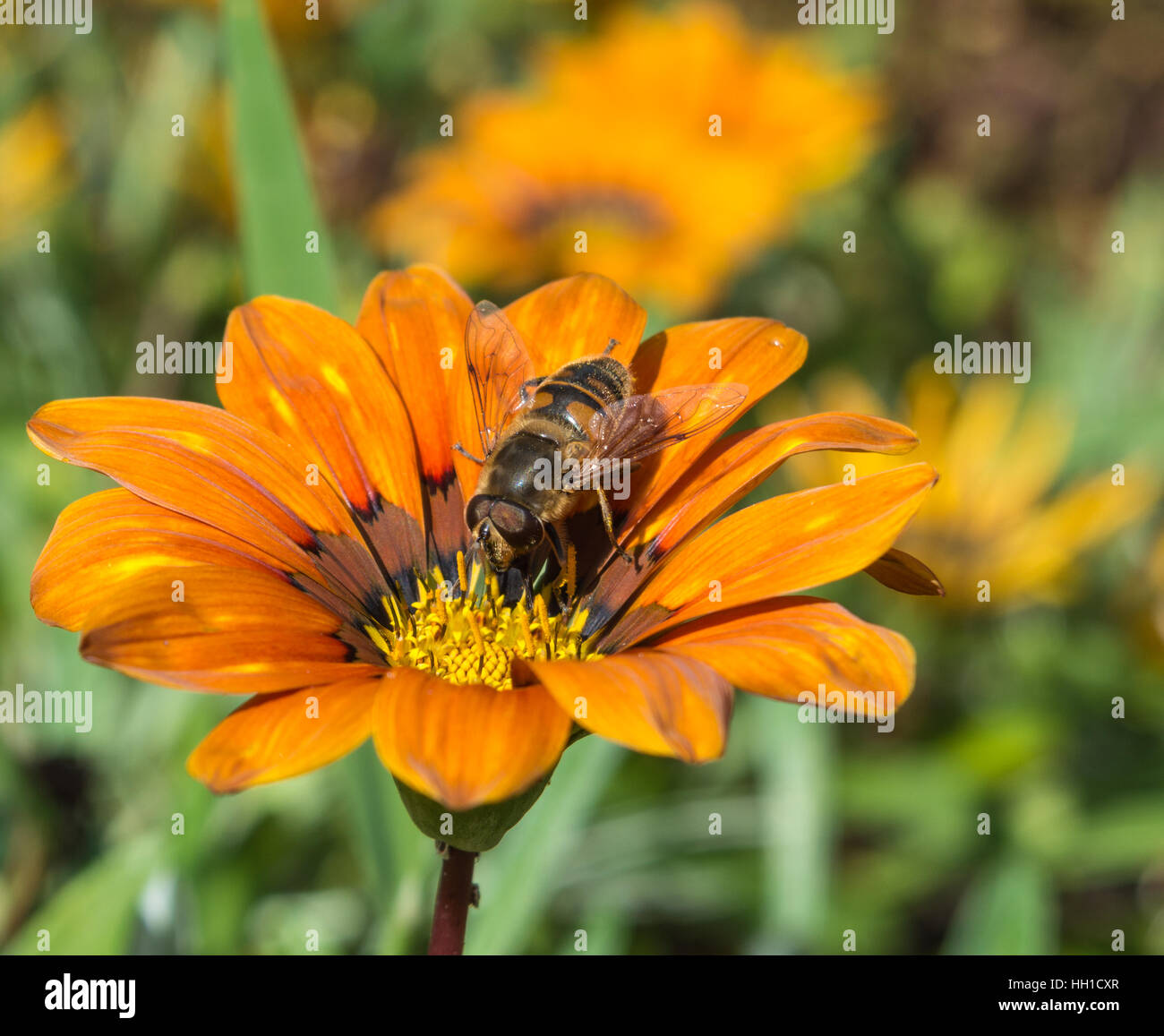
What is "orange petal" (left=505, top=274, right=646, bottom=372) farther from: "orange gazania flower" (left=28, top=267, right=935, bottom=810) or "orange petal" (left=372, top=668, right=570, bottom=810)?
"orange petal" (left=372, top=668, right=570, bottom=810)

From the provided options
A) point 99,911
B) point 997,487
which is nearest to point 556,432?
point 99,911

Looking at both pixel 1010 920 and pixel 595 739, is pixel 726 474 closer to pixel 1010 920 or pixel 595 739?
pixel 595 739

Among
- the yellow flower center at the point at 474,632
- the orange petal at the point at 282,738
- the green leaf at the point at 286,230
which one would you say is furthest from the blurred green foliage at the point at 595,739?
Result: the orange petal at the point at 282,738

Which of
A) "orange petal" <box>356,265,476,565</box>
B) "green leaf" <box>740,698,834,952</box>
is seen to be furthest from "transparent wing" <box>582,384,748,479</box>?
"green leaf" <box>740,698,834,952</box>

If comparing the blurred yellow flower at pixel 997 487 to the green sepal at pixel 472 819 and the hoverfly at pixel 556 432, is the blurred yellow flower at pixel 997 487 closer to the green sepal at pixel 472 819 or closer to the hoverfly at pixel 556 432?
the hoverfly at pixel 556 432
